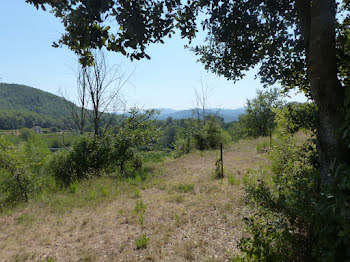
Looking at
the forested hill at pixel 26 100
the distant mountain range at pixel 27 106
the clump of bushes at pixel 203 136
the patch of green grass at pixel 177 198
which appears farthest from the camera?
the forested hill at pixel 26 100

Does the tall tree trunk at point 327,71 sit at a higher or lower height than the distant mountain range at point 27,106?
lower

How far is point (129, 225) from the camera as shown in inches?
160

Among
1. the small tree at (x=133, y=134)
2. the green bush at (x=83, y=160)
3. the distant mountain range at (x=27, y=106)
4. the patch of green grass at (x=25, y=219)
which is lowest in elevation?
the patch of green grass at (x=25, y=219)

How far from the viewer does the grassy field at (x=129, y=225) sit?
3133mm

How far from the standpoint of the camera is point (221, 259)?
2715 millimetres

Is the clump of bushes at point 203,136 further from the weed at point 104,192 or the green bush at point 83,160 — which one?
the weed at point 104,192

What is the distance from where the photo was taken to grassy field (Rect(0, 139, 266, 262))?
10.3 ft

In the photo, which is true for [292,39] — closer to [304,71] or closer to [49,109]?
[304,71]

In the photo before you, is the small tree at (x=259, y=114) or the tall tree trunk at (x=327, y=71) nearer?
the tall tree trunk at (x=327, y=71)

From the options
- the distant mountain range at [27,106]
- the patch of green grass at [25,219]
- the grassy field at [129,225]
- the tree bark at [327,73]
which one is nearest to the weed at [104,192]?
the grassy field at [129,225]

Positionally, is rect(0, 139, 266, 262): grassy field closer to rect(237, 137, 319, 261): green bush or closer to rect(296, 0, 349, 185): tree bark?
rect(237, 137, 319, 261): green bush

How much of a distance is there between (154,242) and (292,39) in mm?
4023

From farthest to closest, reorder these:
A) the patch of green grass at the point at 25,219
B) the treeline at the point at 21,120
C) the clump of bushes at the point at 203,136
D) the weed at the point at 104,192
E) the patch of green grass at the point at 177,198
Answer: the treeline at the point at 21,120, the clump of bushes at the point at 203,136, the weed at the point at 104,192, the patch of green grass at the point at 177,198, the patch of green grass at the point at 25,219

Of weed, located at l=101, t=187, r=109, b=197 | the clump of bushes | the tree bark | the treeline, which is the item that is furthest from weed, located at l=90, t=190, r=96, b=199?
the treeline
